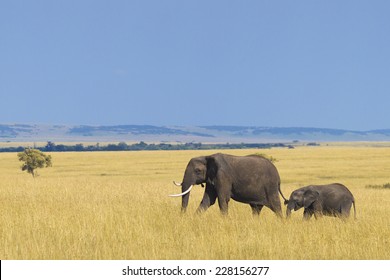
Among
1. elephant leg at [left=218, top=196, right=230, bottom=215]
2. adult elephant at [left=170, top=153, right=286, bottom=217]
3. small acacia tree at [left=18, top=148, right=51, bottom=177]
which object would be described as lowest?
small acacia tree at [left=18, top=148, right=51, bottom=177]

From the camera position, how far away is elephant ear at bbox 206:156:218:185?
15609mm

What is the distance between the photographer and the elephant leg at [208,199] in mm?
15273

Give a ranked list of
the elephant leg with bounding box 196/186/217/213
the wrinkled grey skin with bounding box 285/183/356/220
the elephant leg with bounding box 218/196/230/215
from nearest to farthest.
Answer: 1. the elephant leg with bounding box 218/196/230/215
2. the elephant leg with bounding box 196/186/217/213
3. the wrinkled grey skin with bounding box 285/183/356/220

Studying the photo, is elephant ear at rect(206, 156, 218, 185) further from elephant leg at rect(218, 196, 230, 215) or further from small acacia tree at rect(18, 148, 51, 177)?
small acacia tree at rect(18, 148, 51, 177)

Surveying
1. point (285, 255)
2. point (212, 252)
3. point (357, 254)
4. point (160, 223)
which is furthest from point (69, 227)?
point (357, 254)

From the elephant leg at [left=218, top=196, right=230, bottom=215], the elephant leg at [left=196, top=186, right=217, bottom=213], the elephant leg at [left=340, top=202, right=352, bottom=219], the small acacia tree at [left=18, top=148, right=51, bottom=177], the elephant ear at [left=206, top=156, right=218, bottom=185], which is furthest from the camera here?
the small acacia tree at [left=18, top=148, right=51, bottom=177]

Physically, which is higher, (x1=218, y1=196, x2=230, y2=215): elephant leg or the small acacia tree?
(x1=218, y1=196, x2=230, y2=215): elephant leg

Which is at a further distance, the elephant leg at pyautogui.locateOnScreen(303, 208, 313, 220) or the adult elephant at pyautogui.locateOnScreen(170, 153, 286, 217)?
the elephant leg at pyautogui.locateOnScreen(303, 208, 313, 220)

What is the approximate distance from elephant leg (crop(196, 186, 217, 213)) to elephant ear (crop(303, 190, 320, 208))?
7.34 ft

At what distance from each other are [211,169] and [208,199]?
0.71m

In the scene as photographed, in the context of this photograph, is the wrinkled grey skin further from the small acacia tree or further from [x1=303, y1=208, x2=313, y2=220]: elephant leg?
the small acacia tree

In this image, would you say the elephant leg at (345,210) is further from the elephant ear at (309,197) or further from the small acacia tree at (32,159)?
the small acacia tree at (32,159)

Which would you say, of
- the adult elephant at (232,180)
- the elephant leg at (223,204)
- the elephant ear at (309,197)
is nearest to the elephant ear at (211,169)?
the adult elephant at (232,180)

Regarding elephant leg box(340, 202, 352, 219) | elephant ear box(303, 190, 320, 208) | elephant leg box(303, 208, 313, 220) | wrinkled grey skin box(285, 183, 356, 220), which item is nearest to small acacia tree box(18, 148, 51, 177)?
wrinkled grey skin box(285, 183, 356, 220)
